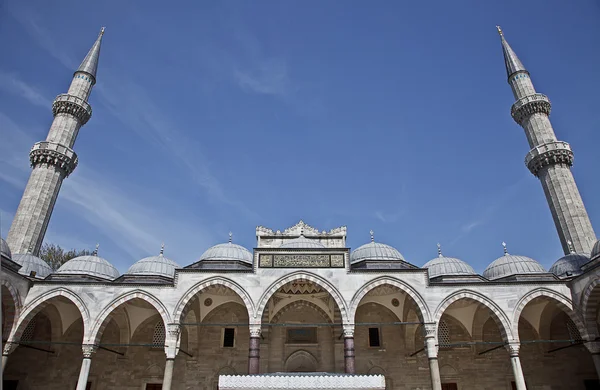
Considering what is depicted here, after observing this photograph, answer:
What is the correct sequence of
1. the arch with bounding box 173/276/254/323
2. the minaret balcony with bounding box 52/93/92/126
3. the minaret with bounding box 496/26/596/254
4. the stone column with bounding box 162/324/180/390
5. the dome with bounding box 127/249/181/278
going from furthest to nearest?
the minaret balcony with bounding box 52/93/92/126
the minaret with bounding box 496/26/596/254
the dome with bounding box 127/249/181/278
the arch with bounding box 173/276/254/323
the stone column with bounding box 162/324/180/390

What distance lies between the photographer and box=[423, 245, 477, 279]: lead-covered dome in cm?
1588

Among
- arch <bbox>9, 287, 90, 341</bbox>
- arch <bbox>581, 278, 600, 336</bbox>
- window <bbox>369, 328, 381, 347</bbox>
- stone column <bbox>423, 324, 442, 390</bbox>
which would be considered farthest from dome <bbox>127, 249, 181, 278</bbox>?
arch <bbox>581, 278, 600, 336</bbox>

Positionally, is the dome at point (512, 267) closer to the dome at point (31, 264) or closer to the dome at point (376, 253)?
the dome at point (376, 253)

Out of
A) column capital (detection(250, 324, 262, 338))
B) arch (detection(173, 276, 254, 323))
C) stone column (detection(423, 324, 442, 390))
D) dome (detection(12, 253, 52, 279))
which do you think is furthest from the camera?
dome (detection(12, 253, 52, 279))

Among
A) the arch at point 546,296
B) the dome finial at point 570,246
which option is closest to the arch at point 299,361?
the arch at point 546,296

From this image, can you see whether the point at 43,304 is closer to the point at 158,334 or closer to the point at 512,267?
the point at 158,334

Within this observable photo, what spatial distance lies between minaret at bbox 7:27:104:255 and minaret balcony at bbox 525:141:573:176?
20.7m

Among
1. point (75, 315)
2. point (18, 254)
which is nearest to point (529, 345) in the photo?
point (75, 315)

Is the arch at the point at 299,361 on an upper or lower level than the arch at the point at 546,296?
lower

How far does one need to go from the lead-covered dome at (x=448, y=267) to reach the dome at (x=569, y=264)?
117 inches

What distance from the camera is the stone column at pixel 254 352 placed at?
40.0ft

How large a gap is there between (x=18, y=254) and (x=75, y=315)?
3239mm

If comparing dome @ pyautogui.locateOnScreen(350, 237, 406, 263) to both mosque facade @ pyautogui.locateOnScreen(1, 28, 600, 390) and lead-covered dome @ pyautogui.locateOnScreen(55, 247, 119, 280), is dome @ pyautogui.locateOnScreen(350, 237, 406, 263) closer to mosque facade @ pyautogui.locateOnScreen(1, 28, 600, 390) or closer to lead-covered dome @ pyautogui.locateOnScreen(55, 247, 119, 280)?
mosque facade @ pyautogui.locateOnScreen(1, 28, 600, 390)

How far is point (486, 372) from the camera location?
50.2 ft
